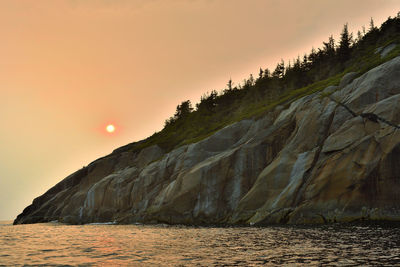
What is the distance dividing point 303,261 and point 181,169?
176ft

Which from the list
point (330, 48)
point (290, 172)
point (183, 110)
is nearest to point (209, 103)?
point (183, 110)

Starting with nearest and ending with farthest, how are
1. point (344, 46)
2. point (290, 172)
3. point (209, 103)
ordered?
point (290, 172)
point (344, 46)
point (209, 103)

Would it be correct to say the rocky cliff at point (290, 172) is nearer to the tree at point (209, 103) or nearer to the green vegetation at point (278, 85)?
the green vegetation at point (278, 85)

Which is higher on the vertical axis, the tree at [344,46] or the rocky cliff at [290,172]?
the tree at [344,46]

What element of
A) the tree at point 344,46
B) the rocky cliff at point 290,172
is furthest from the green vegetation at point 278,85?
the rocky cliff at point 290,172

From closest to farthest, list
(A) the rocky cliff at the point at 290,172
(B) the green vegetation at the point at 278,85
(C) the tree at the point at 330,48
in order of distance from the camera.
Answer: (A) the rocky cliff at the point at 290,172 → (B) the green vegetation at the point at 278,85 → (C) the tree at the point at 330,48

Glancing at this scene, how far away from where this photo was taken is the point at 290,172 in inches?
1800

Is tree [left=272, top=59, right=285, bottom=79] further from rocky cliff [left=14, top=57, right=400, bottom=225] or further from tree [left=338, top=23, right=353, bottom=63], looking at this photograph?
rocky cliff [left=14, top=57, right=400, bottom=225]

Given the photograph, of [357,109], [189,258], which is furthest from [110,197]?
[189,258]

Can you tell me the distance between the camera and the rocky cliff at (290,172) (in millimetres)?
35875

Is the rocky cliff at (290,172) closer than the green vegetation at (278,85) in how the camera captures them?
Yes

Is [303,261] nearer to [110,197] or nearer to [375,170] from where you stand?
[375,170]

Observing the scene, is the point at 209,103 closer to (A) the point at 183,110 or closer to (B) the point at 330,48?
(A) the point at 183,110

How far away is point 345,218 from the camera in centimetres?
3503
